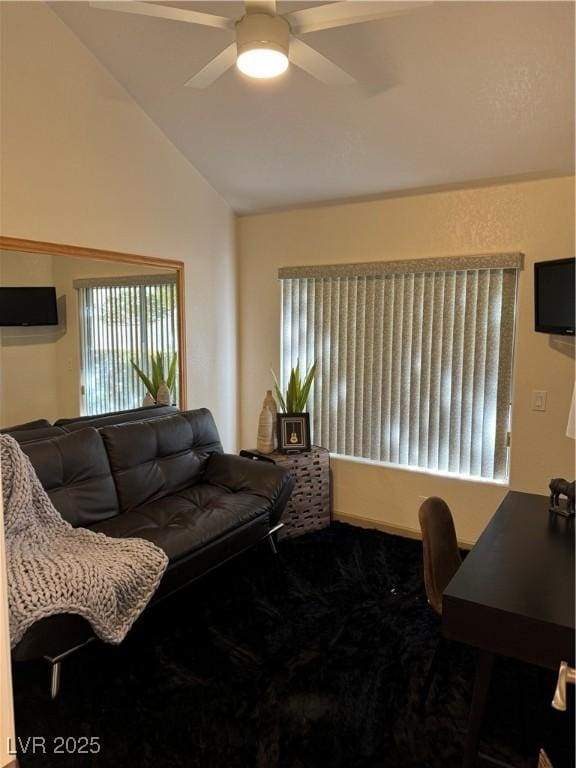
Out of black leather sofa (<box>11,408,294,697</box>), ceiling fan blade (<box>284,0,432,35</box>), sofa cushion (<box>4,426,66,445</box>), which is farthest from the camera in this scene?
sofa cushion (<box>4,426,66,445</box>)

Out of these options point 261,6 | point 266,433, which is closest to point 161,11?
point 261,6

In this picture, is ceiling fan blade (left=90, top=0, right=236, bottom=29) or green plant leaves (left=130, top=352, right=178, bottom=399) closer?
ceiling fan blade (left=90, top=0, right=236, bottom=29)

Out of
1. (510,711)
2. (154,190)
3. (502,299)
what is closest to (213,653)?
(510,711)

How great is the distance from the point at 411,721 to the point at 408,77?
2.80m

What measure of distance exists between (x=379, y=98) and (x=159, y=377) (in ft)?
7.05

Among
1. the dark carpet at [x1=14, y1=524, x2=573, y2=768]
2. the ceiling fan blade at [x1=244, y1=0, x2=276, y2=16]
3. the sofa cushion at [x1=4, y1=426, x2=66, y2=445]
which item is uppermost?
the ceiling fan blade at [x1=244, y1=0, x2=276, y2=16]

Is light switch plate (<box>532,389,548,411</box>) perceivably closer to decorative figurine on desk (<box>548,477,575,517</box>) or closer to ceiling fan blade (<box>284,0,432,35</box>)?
decorative figurine on desk (<box>548,477,575,517</box>)

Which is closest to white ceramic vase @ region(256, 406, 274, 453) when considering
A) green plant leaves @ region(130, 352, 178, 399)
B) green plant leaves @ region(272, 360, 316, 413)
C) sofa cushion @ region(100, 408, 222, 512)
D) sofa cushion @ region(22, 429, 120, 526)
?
green plant leaves @ region(272, 360, 316, 413)

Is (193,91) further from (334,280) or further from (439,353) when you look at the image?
(439,353)

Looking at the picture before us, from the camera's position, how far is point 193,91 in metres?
2.88

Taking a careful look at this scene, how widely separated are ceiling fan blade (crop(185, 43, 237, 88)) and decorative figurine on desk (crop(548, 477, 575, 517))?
6.89ft

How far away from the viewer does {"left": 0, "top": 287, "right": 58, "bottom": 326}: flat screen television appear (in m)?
2.59

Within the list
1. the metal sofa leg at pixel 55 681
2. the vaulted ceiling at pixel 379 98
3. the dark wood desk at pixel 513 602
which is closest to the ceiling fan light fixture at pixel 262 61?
the vaulted ceiling at pixel 379 98

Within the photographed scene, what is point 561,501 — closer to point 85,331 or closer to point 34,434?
point 34,434
